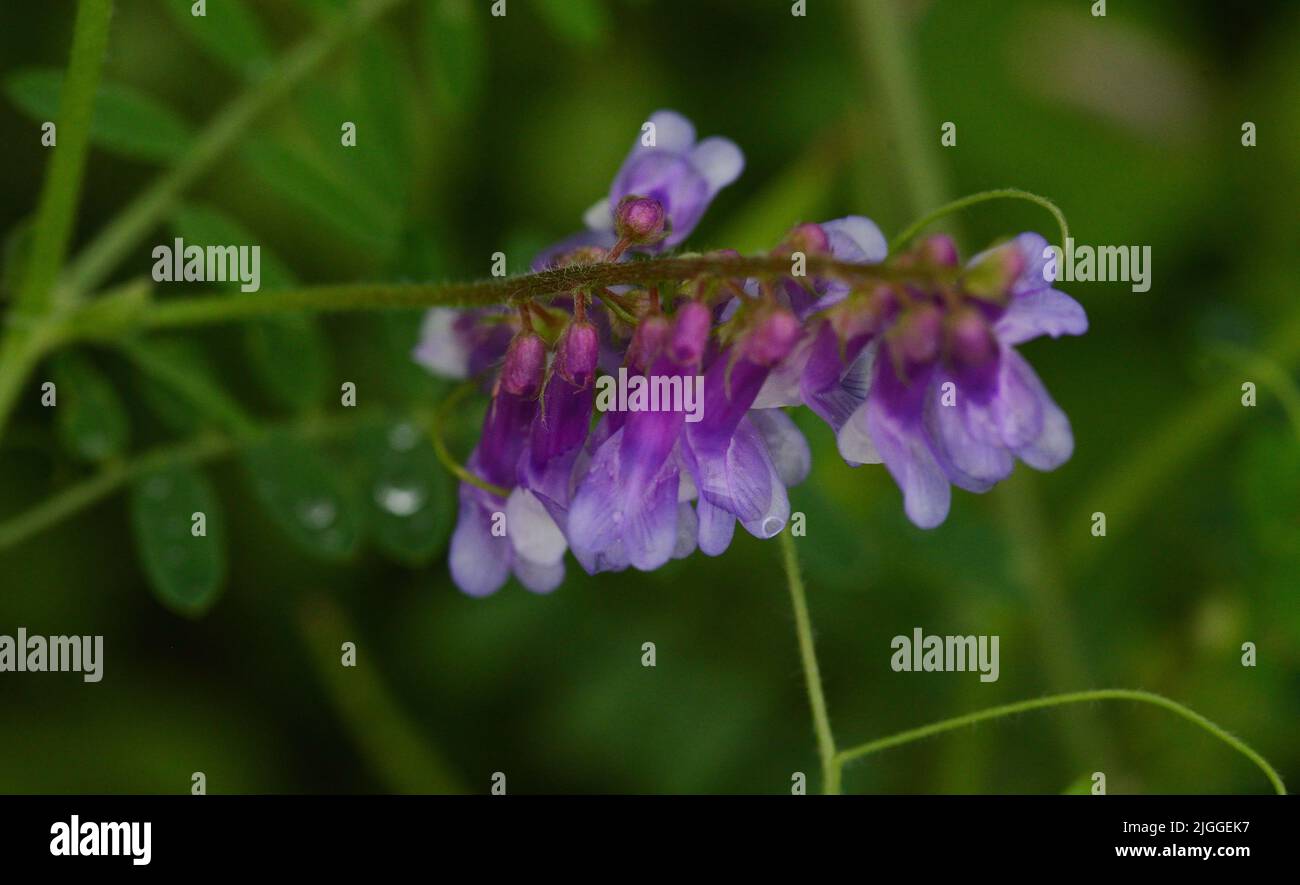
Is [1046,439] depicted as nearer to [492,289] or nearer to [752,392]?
[752,392]

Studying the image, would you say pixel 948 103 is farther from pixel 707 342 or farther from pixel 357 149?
pixel 707 342

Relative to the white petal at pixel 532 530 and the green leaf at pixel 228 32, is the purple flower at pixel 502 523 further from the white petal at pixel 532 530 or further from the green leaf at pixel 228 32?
the green leaf at pixel 228 32

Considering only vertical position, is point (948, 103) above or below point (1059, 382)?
above

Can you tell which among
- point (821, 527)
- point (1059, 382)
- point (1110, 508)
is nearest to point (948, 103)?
point (1059, 382)

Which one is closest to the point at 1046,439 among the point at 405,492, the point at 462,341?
the point at 462,341

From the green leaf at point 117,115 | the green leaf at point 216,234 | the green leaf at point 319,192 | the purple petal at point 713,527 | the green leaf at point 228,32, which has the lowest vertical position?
the purple petal at point 713,527

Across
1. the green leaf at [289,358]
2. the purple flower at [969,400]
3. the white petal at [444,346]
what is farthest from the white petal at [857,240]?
the green leaf at [289,358]

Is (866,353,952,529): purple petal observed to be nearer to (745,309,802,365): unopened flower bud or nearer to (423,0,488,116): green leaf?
(745,309,802,365): unopened flower bud
